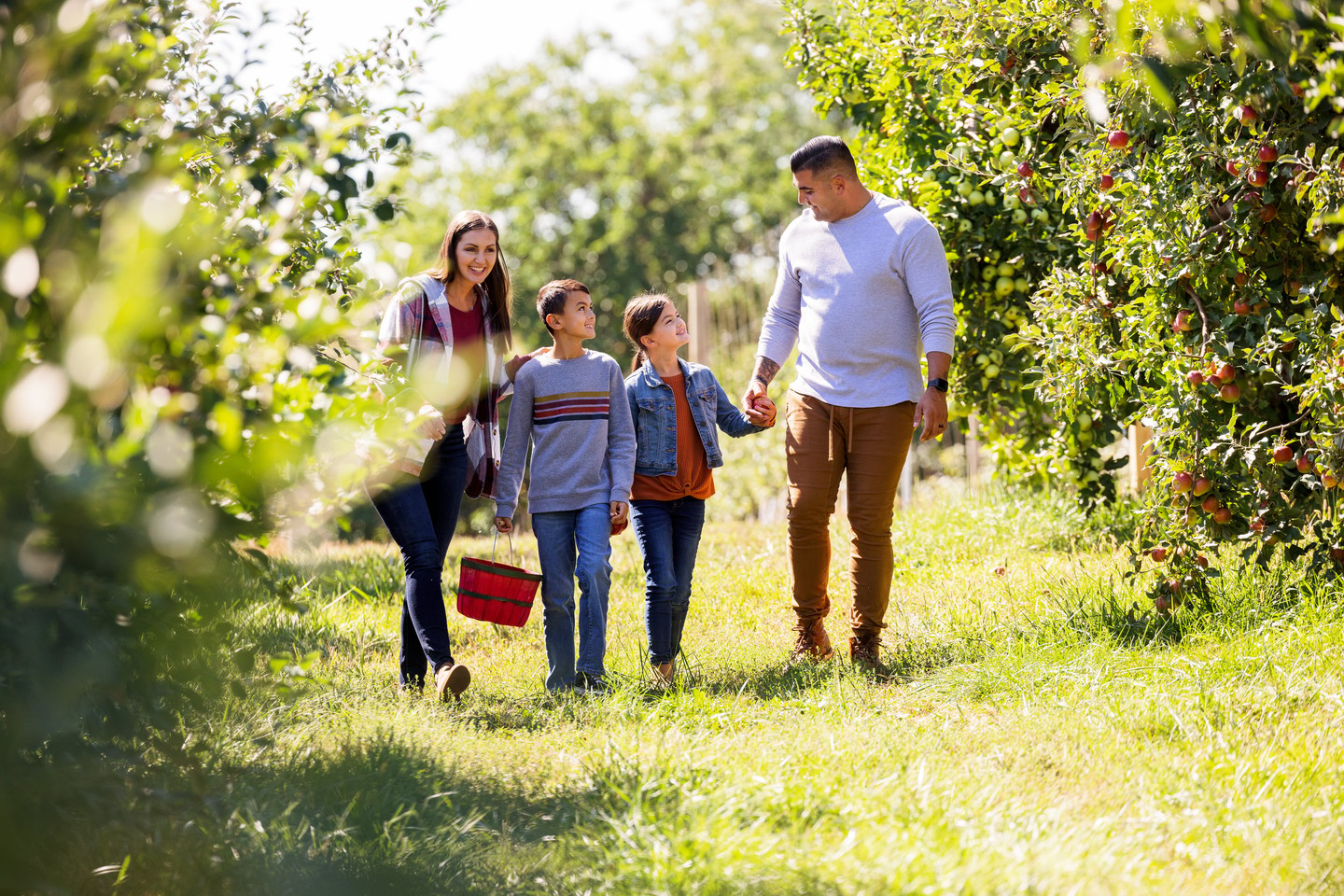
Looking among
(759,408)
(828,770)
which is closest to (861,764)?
(828,770)

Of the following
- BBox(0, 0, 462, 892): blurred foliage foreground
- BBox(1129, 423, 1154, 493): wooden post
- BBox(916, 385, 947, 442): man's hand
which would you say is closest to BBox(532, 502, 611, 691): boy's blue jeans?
BBox(916, 385, 947, 442): man's hand

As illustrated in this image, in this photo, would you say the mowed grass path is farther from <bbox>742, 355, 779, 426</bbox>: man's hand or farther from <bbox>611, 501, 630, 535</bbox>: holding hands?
<bbox>742, 355, 779, 426</bbox>: man's hand

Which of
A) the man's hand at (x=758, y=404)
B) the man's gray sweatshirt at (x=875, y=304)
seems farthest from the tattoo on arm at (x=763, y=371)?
the man's gray sweatshirt at (x=875, y=304)

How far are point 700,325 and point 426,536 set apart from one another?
281 inches

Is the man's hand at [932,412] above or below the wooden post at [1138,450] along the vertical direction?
above

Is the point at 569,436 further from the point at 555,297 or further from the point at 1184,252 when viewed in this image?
the point at 1184,252

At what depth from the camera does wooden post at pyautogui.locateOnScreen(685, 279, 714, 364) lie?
11.1m

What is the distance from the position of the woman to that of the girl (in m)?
0.53

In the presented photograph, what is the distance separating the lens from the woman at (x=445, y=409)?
4.17 m

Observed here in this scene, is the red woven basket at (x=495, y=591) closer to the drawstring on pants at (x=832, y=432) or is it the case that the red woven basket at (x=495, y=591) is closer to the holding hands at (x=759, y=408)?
the holding hands at (x=759, y=408)

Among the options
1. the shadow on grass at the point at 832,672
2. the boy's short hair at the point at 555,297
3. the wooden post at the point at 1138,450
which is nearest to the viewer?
the shadow on grass at the point at 832,672

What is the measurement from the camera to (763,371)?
15.7 feet

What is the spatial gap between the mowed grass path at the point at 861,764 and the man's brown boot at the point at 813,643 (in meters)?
0.13

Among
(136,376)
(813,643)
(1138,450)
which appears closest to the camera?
(136,376)
